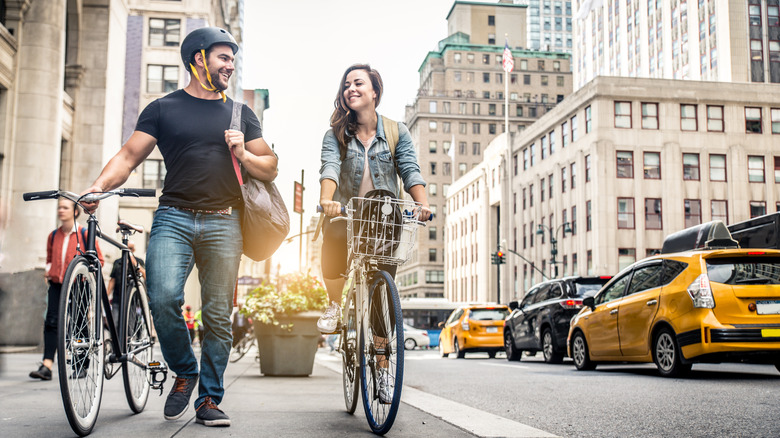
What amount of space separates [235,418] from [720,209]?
5667 centimetres

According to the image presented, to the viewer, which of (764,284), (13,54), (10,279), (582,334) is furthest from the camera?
(13,54)

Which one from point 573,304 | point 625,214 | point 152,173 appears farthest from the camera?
point 625,214

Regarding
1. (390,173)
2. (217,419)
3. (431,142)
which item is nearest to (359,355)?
(217,419)

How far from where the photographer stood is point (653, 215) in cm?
5619

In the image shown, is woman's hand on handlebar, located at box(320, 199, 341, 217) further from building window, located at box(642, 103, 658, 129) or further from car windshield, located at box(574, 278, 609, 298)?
building window, located at box(642, 103, 658, 129)

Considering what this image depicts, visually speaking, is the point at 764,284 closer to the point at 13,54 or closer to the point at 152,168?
the point at 13,54

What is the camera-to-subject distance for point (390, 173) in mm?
5426

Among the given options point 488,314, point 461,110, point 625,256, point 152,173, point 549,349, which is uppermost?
point 461,110

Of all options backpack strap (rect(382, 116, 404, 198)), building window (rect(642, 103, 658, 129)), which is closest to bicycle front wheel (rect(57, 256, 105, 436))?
backpack strap (rect(382, 116, 404, 198))

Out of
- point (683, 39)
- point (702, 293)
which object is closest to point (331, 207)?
point (702, 293)

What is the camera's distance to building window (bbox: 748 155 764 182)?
57.2m

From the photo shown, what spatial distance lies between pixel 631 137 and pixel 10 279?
4706 centimetres

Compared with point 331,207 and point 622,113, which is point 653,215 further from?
point 331,207

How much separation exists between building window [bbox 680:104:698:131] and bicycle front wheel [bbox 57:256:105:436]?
189 feet
